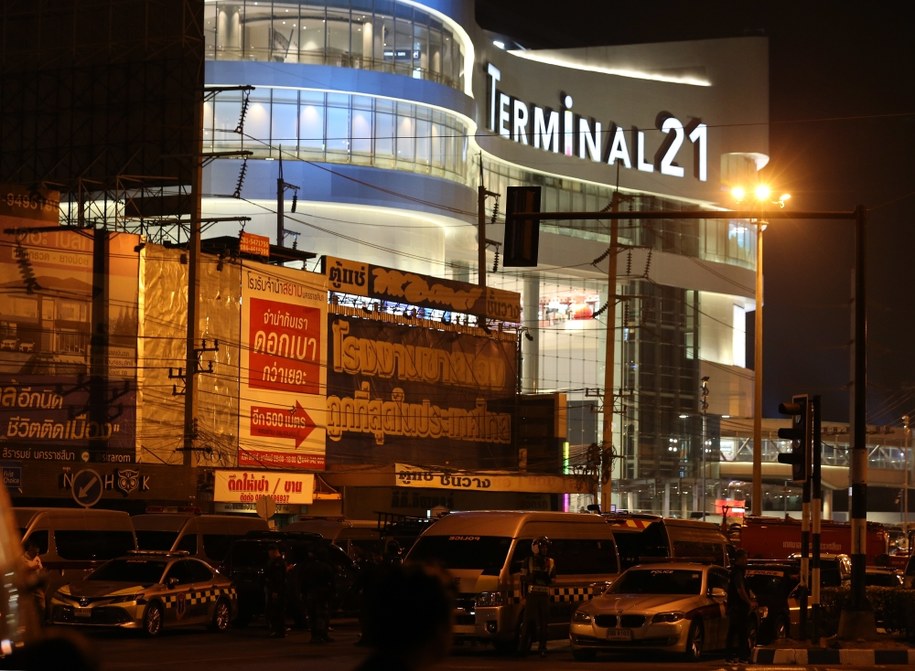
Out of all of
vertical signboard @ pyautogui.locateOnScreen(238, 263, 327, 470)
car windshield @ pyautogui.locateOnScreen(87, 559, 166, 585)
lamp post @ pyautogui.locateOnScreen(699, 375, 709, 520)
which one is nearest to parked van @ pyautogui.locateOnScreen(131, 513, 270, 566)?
car windshield @ pyautogui.locateOnScreen(87, 559, 166, 585)

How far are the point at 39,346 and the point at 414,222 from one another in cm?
2941

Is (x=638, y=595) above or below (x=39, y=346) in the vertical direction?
below

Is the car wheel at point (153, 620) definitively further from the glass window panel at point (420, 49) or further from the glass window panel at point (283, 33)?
the glass window panel at point (420, 49)

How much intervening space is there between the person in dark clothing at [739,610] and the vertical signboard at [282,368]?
92.2 feet

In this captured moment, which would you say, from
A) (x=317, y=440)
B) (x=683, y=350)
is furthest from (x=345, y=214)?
(x=683, y=350)

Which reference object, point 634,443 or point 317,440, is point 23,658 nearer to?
point 317,440

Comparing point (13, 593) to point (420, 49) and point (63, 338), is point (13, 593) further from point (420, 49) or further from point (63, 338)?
point (420, 49)

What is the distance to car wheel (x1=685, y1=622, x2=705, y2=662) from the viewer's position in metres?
20.7

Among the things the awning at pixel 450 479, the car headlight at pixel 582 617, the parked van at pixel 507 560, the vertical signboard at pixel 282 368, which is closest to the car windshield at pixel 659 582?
the car headlight at pixel 582 617

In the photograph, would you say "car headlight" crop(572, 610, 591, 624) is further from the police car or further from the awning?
the awning

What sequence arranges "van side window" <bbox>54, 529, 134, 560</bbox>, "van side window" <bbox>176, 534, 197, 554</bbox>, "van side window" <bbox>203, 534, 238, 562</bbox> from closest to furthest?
1. "van side window" <bbox>54, 529, 134, 560</bbox>
2. "van side window" <bbox>176, 534, 197, 554</bbox>
3. "van side window" <bbox>203, 534, 238, 562</bbox>

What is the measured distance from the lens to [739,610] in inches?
838

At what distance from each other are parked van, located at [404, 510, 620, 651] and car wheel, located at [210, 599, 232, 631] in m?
4.35

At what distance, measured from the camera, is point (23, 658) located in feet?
13.7
